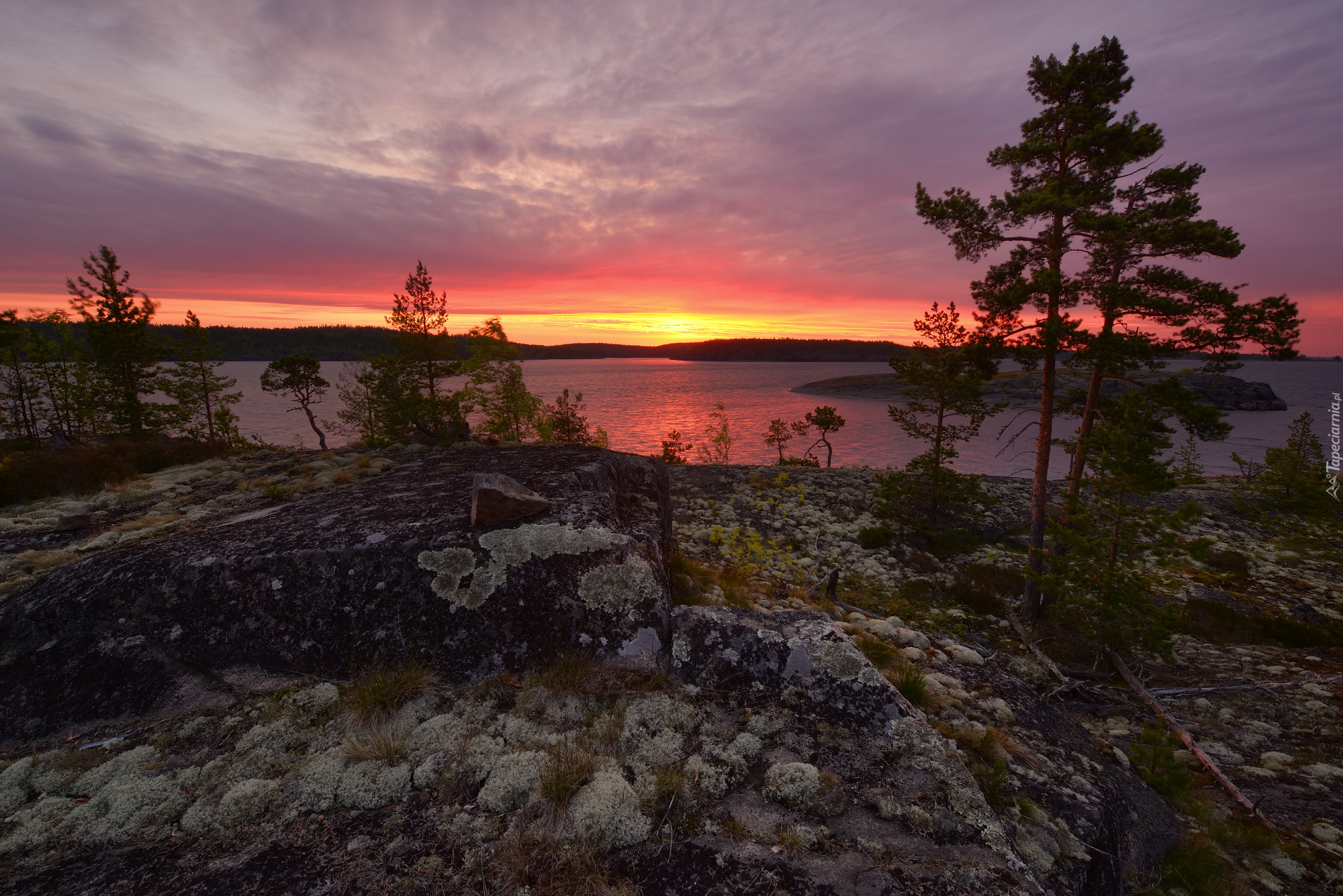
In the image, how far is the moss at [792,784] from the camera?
2.74m

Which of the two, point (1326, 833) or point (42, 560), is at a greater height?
point (42, 560)

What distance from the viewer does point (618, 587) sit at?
166 inches

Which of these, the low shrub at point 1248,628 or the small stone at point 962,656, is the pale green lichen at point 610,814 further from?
the low shrub at point 1248,628

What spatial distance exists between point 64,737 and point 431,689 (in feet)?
8.10

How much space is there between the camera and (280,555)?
4230 millimetres

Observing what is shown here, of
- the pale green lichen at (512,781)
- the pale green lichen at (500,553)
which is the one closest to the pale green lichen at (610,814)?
the pale green lichen at (512,781)

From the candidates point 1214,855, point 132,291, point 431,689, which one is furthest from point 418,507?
point 132,291

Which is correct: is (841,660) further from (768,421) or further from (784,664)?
(768,421)

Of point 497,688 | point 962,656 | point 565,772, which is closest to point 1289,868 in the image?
point 962,656

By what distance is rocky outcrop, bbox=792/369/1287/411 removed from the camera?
11.5 m

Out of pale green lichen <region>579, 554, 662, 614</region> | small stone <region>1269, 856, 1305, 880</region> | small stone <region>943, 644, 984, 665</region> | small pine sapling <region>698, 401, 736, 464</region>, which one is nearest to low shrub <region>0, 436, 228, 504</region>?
pale green lichen <region>579, 554, 662, 614</region>

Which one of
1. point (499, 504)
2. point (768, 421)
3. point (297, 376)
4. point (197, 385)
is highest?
point (297, 376)

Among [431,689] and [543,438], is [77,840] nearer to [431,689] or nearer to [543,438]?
[431,689]

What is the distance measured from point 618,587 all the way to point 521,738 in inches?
52.7
